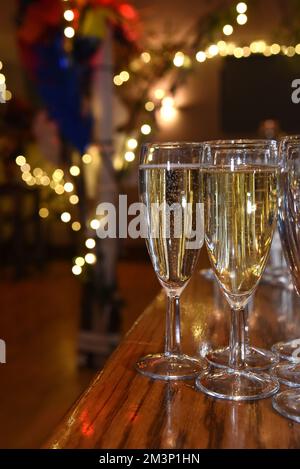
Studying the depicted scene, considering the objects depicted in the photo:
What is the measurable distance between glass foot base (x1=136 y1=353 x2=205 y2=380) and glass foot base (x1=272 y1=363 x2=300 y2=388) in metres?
0.07

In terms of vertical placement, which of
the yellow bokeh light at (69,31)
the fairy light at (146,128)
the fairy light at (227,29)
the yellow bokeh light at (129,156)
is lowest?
the yellow bokeh light at (129,156)

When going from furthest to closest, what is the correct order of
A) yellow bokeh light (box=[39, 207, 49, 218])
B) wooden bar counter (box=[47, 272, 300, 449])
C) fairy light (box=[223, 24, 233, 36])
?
1. yellow bokeh light (box=[39, 207, 49, 218])
2. fairy light (box=[223, 24, 233, 36])
3. wooden bar counter (box=[47, 272, 300, 449])

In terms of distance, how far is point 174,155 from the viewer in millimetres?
557

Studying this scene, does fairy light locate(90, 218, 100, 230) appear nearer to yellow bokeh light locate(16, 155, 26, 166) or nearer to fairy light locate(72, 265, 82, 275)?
fairy light locate(72, 265, 82, 275)

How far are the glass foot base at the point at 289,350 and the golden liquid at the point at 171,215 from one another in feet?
0.43

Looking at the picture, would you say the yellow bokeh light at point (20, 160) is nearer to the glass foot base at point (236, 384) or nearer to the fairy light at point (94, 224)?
the fairy light at point (94, 224)

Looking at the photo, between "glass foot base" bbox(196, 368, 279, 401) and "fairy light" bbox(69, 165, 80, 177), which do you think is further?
"fairy light" bbox(69, 165, 80, 177)

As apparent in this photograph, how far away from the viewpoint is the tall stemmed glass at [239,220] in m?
0.50

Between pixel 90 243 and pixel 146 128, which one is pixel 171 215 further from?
pixel 90 243

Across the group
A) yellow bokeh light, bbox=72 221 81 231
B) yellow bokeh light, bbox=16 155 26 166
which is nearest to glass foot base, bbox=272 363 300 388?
yellow bokeh light, bbox=72 221 81 231

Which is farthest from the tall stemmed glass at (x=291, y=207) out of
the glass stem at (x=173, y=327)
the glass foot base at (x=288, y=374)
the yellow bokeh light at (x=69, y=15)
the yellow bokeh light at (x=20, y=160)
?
the yellow bokeh light at (x=20, y=160)

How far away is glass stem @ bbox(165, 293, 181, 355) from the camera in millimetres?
567

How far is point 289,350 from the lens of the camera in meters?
0.62

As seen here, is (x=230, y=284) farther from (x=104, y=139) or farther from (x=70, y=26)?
(x=104, y=139)
